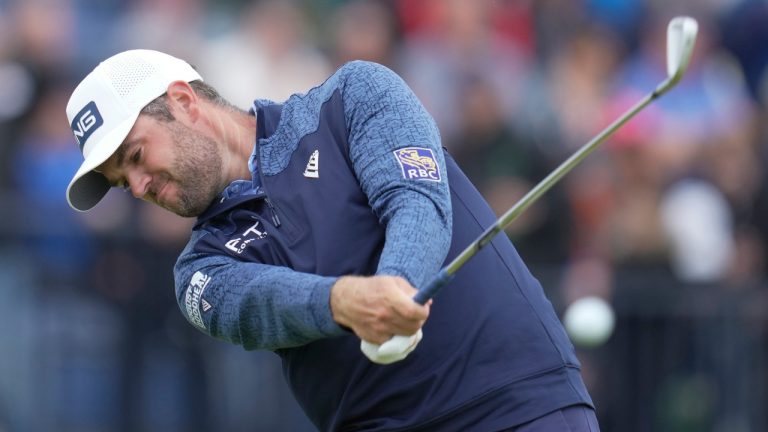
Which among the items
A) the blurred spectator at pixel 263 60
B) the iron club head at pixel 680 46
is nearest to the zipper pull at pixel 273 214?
the iron club head at pixel 680 46

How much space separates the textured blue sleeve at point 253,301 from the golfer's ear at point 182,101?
43 cm

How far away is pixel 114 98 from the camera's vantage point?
15.4 ft

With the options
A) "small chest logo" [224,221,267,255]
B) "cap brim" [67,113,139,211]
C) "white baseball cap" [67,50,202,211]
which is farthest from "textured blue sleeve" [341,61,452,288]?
"cap brim" [67,113,139,211]

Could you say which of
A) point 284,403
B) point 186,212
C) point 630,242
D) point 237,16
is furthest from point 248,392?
point 186,212

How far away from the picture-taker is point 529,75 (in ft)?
38.0

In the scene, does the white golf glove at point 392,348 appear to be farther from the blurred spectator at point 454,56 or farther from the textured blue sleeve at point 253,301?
the blurred spectator at point 454,56

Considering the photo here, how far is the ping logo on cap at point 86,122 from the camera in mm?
4719

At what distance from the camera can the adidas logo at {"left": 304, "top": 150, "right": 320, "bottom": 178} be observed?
4484mm

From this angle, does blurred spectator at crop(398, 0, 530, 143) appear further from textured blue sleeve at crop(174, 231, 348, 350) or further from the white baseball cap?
textured blue sleeve at crop(174, 231, 348, 350)

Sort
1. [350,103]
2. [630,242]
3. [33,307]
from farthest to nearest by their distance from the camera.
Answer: [630,242], [33,307], [350,103]

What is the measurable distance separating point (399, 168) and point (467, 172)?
569cm

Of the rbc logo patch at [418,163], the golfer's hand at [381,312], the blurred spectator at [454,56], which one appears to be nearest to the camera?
the golfer's hand at [381,312]

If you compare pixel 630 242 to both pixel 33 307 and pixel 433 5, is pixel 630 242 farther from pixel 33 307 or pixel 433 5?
pixel 33 307

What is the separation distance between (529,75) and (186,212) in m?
7.20
